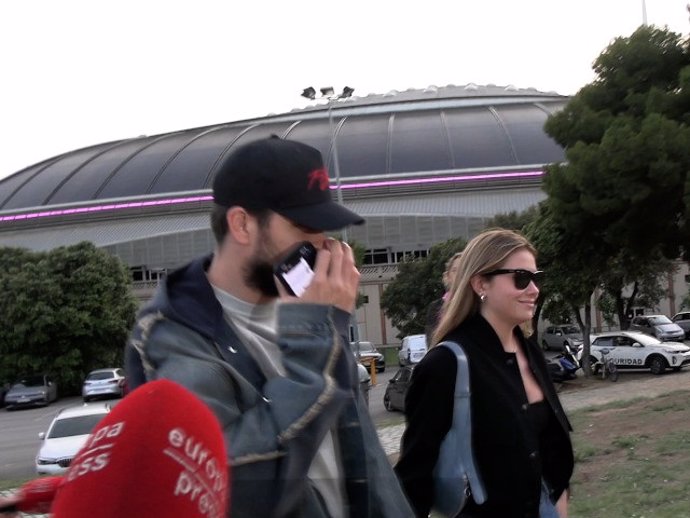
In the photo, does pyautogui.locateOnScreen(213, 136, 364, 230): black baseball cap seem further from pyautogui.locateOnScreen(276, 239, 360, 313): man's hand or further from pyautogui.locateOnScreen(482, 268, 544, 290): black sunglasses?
pyautogui.locateOnScreen(482, 268, 544, 290): black sunglasses

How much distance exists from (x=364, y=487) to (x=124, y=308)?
45.0 m

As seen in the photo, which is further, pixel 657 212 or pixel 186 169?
pixel 186 169

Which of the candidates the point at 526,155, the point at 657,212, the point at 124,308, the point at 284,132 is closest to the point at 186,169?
the point at 284,132

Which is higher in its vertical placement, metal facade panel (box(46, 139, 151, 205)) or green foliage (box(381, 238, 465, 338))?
metal facade panel (box(46, 139, 151, 205))

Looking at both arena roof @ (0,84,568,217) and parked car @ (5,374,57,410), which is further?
arena roof @ (0,84,568,217)

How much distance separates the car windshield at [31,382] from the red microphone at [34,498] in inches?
1697

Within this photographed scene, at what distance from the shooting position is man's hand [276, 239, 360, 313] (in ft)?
6.34

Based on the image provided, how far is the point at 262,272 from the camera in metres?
2.03

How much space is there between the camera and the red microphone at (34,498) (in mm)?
1604

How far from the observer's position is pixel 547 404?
12.3 feet

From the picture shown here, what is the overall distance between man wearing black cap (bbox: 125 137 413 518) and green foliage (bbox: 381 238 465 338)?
52740mm

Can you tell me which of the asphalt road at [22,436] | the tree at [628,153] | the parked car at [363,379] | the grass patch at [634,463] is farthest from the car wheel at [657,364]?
the asphalt road at [22,436]

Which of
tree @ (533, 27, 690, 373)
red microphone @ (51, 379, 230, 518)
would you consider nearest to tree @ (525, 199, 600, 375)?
tree @ (533, 27, 690, 373)

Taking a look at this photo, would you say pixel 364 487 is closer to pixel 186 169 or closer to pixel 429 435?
pixel 429 435
